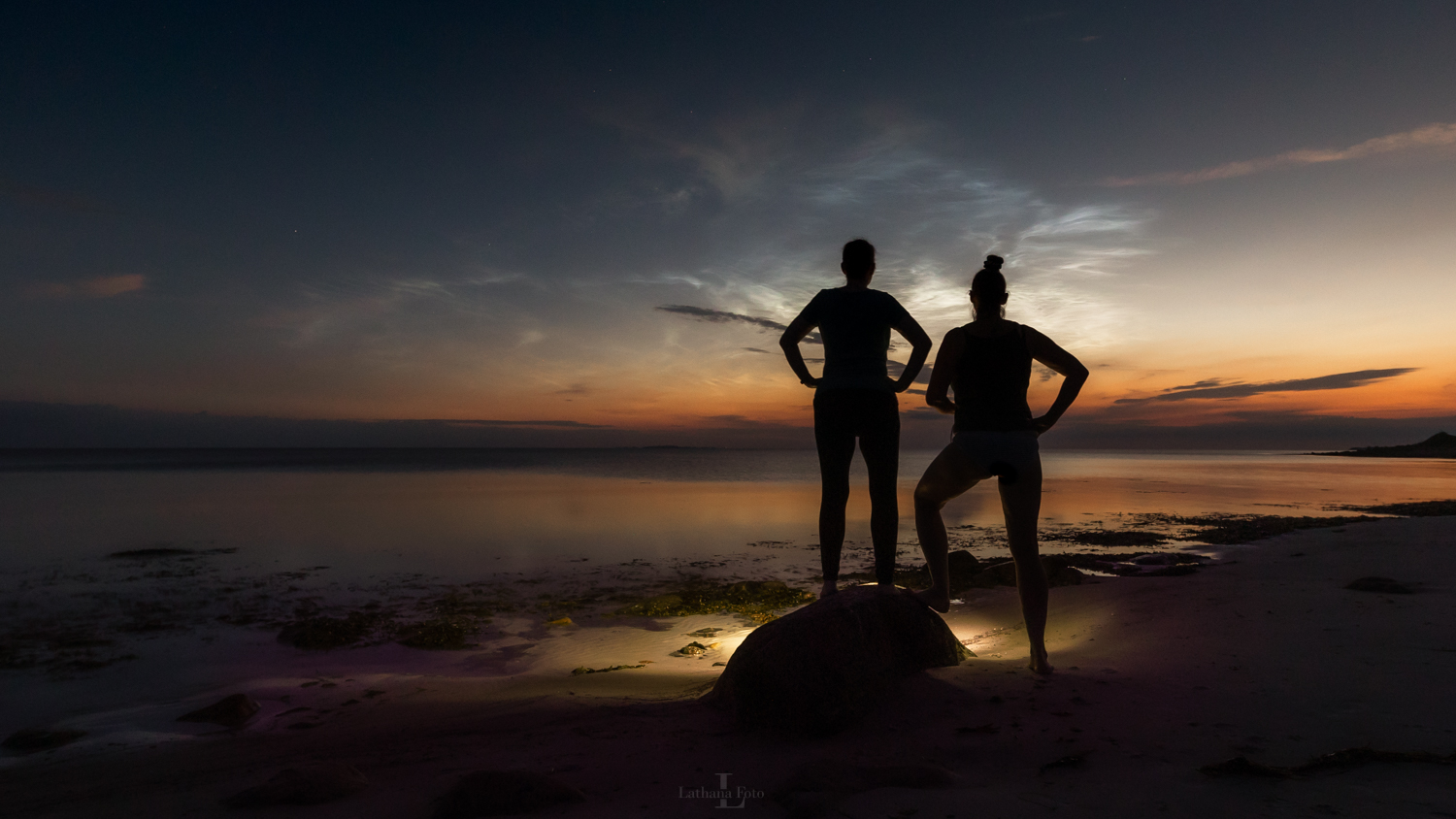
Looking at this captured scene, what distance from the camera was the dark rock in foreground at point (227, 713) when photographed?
5633 millimetres

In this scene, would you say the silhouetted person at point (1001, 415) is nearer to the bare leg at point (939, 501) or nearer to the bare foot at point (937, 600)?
the bare leg at point (939, 501)

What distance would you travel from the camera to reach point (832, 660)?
13.0ft

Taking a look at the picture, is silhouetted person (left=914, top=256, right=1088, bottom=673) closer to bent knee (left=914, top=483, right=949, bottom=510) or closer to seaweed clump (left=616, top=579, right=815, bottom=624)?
bent knee (left=914, top=483, right=949, bottom=510)

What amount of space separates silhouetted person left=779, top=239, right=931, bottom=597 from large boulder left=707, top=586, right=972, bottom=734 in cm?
40

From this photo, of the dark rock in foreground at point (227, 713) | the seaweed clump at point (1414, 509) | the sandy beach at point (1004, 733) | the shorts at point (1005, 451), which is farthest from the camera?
the seaweed clump at point (1414, 509)

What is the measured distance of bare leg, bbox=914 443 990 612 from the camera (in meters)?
4.16

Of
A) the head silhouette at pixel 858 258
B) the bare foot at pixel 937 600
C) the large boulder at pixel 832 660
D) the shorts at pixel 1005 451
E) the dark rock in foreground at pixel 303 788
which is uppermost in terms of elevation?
the head silhouette at pixel 858 258

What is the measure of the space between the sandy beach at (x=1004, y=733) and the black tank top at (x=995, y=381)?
167cm

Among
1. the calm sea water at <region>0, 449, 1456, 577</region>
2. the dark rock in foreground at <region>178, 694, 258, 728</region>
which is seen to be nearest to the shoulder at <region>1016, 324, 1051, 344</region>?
the dark rock in foreground at <region>178, 694, 258, 728</region>

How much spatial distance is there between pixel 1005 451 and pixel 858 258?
6.39 feet

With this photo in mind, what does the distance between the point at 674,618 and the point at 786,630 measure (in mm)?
5581

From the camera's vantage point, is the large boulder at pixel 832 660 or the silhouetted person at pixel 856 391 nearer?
the large boulder at pixel 832 660

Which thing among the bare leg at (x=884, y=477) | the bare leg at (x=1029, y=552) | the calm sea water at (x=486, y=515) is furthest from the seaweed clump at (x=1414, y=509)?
the bare leg at (x=884, y=477)

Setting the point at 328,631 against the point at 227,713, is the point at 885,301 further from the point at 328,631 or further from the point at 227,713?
the point at 328,631
